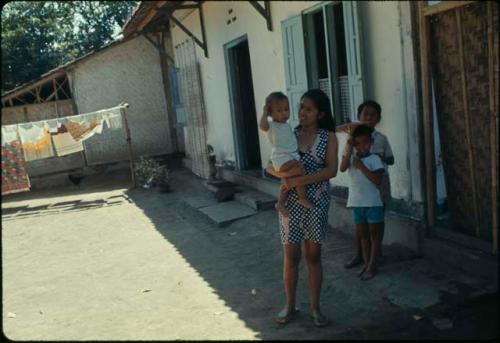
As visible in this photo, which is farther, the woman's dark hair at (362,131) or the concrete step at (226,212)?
the concrete step at (226,212)

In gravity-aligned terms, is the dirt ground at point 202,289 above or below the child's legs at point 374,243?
below

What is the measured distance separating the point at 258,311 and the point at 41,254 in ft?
12.9

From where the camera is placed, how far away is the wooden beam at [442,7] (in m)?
3.76

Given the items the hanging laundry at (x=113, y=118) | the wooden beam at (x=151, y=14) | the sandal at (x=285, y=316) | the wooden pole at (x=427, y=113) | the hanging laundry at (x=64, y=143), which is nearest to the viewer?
the sandal at (x=285, y=316)

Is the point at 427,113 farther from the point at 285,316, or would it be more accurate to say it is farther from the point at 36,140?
the point at 36,140

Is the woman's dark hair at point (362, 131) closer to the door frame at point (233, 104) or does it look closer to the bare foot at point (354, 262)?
the bare foot at point (354, 262)

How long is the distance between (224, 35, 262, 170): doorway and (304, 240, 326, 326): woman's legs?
5.57m

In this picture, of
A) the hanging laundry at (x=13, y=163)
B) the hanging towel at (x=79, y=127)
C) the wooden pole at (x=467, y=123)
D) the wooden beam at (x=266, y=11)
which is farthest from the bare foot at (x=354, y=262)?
the hanging laundry at (x=13, y=163)

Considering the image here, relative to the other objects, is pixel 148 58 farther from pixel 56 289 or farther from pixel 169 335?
pixel 169 335

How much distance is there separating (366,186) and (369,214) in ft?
0.75

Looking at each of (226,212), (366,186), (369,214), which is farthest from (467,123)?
(226,212)

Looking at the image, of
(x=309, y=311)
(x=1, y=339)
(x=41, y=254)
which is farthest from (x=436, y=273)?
(x=41, y=254)

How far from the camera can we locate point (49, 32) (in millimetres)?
16625

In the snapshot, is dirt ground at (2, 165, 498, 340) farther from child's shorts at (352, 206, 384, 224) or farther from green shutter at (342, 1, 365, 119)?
green shutter at (342, 1, 365, 119)
